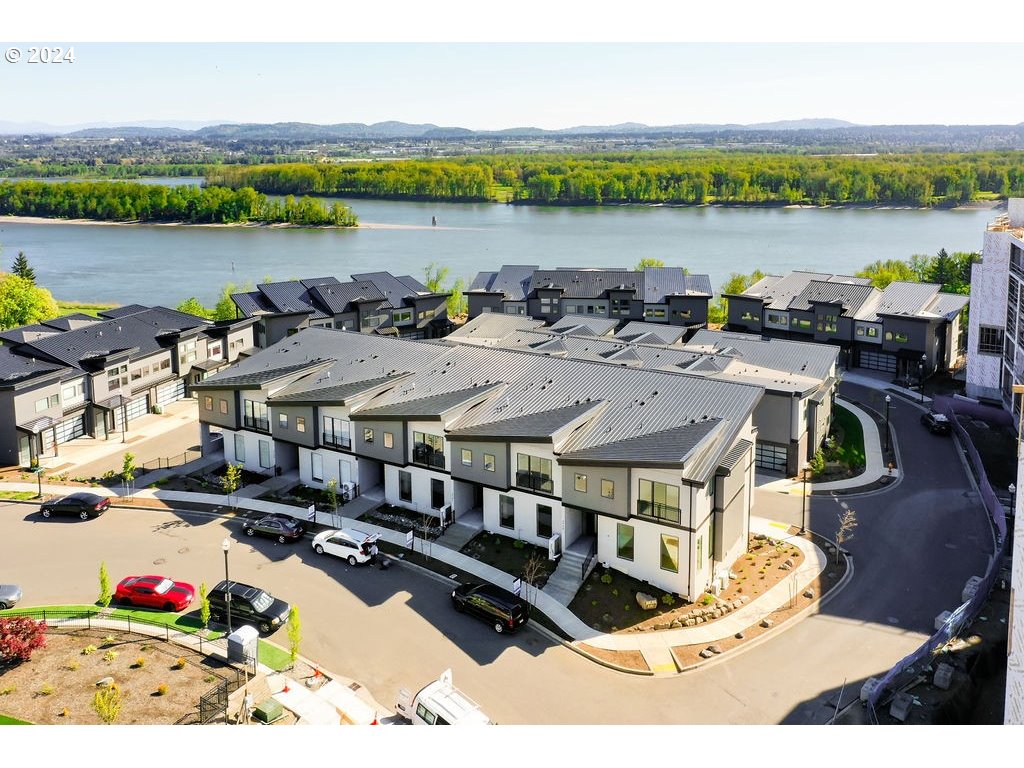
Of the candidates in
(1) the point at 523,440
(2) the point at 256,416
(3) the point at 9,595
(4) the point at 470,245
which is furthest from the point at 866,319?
(4) the point at 470,245

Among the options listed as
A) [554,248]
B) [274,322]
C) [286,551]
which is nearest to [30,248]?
[554,248]

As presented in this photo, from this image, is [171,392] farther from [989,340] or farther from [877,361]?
[989,340]

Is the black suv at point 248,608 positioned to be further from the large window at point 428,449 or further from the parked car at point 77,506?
the parked car at point 77,506

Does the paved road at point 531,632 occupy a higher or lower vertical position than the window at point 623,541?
lower

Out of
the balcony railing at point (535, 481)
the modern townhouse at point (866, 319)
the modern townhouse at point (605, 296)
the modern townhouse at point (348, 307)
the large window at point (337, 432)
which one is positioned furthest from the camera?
the modern townhouse at point (605, 296)

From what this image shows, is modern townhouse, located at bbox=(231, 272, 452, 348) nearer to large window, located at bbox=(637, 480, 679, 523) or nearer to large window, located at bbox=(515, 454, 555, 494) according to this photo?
large window, located at bbox=(515, 454, 555, 494)

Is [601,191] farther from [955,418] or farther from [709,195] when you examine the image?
[955,418]

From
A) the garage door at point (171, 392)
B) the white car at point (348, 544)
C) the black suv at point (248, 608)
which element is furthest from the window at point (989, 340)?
the garage door at point (171, 392)
